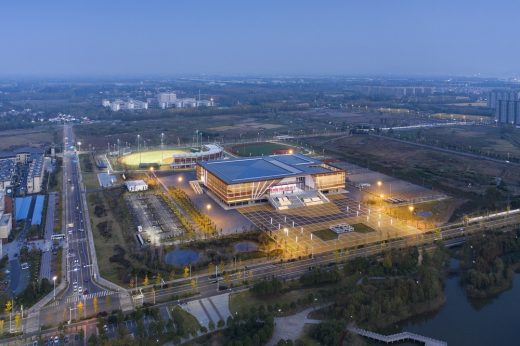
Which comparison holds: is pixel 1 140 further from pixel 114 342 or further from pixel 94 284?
pixel 114 342

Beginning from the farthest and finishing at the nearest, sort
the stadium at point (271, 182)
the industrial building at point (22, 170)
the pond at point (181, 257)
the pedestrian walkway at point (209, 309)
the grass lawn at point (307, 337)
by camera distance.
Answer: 1. the industrial building at point (22, 170)
2. the stadium at point (271, 182)
3. the pond at point (181, 257)
4. the pedestrian walkway at point (209, 309)
5. the grass lawn at point (307, 337)

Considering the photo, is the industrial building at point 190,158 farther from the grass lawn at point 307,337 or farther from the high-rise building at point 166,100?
the high-rise building at point 166,100

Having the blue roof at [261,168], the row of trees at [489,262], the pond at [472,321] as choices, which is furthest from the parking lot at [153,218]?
the row of trees at [489,262]

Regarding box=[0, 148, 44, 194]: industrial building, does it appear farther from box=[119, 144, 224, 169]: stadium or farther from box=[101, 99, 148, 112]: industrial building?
box=[101, 99, 148, 112]: industrial building

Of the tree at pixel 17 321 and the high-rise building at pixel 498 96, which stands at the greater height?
the high-rise building at pixel 498 96

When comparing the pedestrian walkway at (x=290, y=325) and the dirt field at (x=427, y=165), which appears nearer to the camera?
the pedestrian walkway at (x=290, y=325)

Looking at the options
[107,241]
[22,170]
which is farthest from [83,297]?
[22,170]
